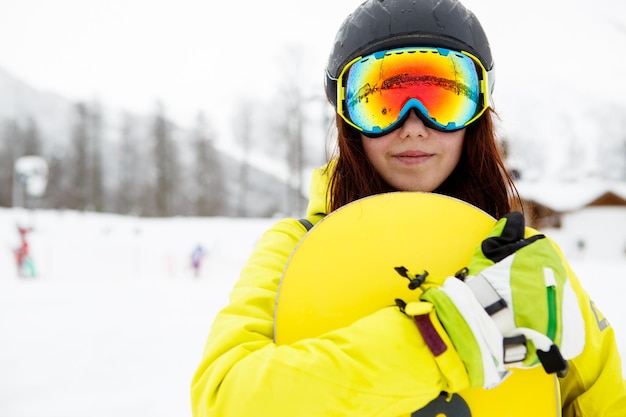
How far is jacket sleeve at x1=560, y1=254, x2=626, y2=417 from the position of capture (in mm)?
1020

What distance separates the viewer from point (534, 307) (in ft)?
2.55

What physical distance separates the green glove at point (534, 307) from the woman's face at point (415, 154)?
0.50 metres

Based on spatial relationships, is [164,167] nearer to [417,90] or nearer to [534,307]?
[417,90]

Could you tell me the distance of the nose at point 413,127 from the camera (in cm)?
124

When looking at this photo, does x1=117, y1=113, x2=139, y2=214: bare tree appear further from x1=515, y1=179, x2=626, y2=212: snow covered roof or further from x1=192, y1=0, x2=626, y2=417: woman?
x1=192, y1=0, x2=626, y2=417: woman

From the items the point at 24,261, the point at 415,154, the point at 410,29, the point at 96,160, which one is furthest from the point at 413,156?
the point at 96,160

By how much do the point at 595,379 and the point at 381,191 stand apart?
733 mm

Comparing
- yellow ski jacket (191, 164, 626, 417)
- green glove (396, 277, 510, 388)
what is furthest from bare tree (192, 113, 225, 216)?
green glove (396, 277, 510, 388)

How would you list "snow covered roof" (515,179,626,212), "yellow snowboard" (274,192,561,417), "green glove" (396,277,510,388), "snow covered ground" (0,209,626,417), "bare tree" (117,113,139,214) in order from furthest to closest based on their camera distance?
"bare tree" (117,113,139,214)
"snow covered roof" (515,179,626,212)
"snow covered ground" (0,209,626,417)
"yellow snowboard" (274,192,561,417)
"green glove" (396,277,510,388)

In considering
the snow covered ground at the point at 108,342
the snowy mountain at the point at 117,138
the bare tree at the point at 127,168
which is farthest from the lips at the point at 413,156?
the bare tree at the point at 127,168

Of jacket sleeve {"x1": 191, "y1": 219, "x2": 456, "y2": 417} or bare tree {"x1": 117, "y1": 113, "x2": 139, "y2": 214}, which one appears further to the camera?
bare tree {"x1": 117, "y1": 113, "x2": 139, "y2": 214}

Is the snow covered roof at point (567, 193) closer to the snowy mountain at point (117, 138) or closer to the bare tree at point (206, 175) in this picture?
the snowy mountain at point (117, 138)

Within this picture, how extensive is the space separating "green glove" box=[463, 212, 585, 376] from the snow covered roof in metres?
23.8

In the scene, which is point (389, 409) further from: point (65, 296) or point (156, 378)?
point (65, 296)
